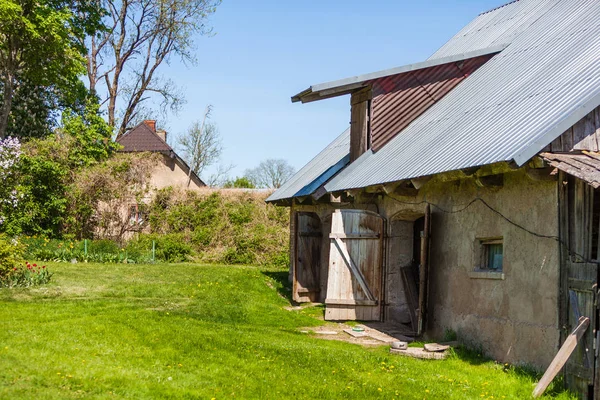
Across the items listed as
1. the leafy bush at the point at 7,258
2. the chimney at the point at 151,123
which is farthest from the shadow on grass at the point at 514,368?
the chimney at the point at 151,123

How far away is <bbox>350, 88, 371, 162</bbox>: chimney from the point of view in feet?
51.4

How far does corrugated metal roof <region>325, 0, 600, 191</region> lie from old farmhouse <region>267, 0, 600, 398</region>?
0.12ft

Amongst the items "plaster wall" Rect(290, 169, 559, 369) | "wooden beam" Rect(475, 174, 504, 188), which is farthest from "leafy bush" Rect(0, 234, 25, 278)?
"wooden beam" Rect(475, 174, 504, 188)

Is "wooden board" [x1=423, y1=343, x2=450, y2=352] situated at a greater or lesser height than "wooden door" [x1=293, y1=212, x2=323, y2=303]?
lesser

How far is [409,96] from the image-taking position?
15125mm

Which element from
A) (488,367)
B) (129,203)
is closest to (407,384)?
(488,367)

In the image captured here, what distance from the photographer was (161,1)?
34281 mm

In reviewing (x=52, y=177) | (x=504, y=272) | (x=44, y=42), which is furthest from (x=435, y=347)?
(x=44, y=42)

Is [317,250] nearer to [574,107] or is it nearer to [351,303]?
[351,303]

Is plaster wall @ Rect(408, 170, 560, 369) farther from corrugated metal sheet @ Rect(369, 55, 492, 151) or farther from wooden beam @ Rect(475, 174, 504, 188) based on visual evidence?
corrugated metal sheet @ Rect(369, 55, 492, 151)

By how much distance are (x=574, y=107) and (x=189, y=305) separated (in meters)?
8.24

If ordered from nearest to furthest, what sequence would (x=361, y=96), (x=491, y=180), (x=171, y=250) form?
(x=491, y=180) → (x=361, y=96) → (x=171, y=250)

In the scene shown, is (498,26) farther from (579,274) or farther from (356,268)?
(579,274)

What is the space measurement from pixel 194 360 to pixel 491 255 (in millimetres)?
4814
